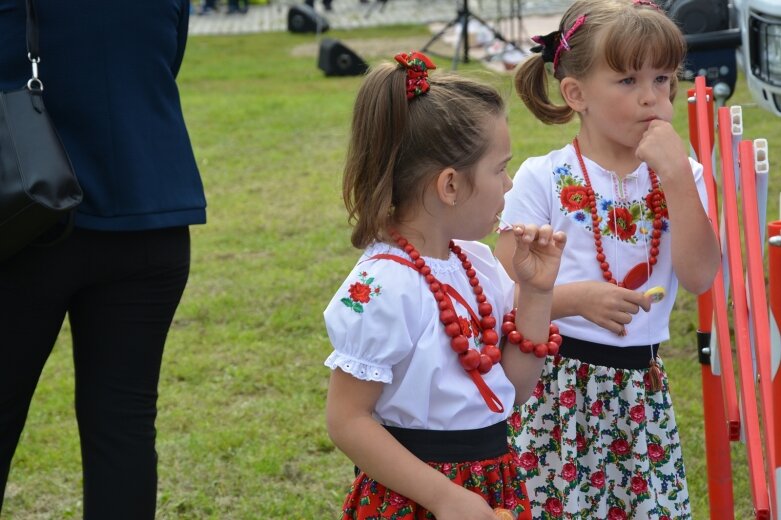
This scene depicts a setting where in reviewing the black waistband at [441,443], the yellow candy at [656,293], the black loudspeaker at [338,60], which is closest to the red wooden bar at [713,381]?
the yellow candy at [656,293]

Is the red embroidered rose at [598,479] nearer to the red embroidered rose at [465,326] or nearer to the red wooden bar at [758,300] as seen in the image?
the red wooden bar at [758,300]

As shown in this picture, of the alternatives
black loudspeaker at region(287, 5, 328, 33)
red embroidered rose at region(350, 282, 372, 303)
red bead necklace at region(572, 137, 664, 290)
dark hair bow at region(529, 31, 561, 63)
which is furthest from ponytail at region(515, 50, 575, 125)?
black loudspeaker at region(287, 5, 328, 33)

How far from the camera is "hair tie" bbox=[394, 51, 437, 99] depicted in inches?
78.8

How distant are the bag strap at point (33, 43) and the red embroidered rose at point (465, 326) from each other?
954mm

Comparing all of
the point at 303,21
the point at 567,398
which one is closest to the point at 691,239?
the point at 567,398

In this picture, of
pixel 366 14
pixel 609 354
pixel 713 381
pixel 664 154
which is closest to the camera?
pixel 664 154

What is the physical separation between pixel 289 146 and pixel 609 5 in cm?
705

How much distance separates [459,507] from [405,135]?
2.19 feet

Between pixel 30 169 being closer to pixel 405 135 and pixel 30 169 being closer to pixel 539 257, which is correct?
pixel 405 135

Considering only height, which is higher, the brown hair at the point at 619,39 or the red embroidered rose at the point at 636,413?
the brown hair at the point at 619,39

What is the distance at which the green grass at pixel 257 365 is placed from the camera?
12.1 ft

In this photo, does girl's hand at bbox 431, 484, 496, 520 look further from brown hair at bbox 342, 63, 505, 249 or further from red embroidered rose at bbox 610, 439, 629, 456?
red embroidered rose at bbox 610, 439, 629, 456

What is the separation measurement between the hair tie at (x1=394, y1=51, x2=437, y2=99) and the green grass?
0.55 feet

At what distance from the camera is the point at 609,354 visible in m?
2.53
